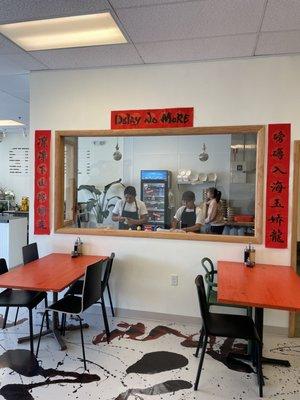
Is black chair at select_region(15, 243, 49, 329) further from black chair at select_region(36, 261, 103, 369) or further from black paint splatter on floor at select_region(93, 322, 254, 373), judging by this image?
black paint splatter on floor at select_region(93, 322, 254, 373)

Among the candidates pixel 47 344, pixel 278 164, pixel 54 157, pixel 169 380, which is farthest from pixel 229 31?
pixel 47 344

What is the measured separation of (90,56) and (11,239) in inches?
133

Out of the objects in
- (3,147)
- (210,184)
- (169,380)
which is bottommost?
(169,380)

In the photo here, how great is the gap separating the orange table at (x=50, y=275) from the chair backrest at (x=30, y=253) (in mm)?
74

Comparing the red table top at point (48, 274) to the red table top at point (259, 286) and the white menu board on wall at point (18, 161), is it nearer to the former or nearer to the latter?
the red table top at point (259, 286)

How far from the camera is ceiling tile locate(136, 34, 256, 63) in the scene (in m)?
2.81

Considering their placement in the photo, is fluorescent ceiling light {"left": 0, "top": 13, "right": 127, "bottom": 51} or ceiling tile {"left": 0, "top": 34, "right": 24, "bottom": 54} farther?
ceiling tile {"left": 0, "top": 34, "right": 24, "bottom": 54}

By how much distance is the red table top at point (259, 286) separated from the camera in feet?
6.78

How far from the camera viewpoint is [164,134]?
3395 millimetres

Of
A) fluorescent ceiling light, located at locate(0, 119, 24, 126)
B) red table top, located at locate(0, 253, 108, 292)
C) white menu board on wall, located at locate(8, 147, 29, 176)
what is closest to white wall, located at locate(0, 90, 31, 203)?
white menu board on wall, located at locate(8, 147, 29, 176)

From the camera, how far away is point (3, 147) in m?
8.03

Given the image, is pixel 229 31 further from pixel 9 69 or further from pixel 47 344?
pixel 47 344

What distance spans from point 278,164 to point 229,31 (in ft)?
4.33

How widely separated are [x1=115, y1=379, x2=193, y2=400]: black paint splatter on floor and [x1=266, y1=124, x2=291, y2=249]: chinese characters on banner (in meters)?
1.57
